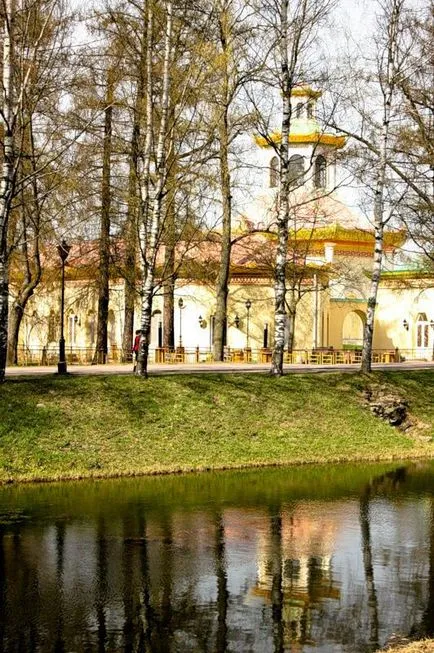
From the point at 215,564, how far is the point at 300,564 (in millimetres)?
1067

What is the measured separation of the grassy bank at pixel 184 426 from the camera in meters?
21.4

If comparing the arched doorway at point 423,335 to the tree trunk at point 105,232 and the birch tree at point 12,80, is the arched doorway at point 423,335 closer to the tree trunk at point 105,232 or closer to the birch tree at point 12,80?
the tree trunk at point 105,232

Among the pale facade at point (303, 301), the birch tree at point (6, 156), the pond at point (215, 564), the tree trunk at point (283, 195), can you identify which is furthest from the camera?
the pale facade at point (303, 301)

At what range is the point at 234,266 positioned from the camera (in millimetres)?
50250

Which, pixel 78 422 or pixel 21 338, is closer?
pixel 78 422

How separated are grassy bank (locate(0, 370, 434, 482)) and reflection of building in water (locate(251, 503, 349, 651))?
490 centimetres

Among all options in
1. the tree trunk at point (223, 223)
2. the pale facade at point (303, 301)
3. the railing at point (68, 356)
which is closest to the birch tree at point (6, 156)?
the tree trunk at point (223, 223)

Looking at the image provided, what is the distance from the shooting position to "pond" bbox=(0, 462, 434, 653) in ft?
35.4

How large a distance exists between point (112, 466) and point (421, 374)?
1366 cm

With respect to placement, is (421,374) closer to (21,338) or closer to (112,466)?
(112,466)

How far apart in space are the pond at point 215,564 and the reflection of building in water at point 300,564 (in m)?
0.02

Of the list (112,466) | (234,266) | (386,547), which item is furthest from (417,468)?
(234,266)

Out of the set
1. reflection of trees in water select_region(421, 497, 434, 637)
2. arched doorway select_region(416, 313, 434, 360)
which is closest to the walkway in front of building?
reflection of trees in water select_region(421, 497, 434, 637)

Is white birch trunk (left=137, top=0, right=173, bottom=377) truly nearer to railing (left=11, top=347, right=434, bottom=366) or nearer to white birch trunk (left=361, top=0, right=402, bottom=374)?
white birch trunk (left=361, top=0, right=402, bottom=374)
